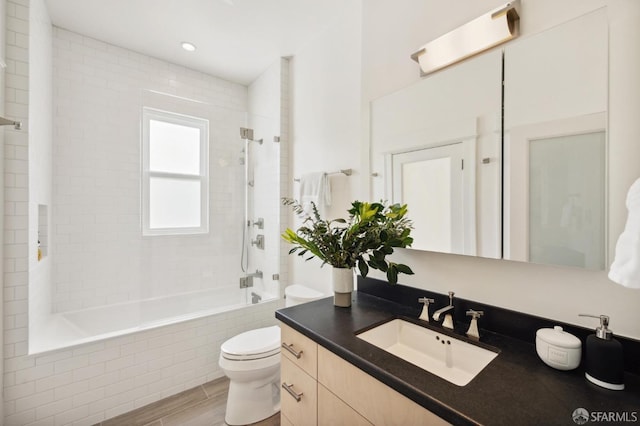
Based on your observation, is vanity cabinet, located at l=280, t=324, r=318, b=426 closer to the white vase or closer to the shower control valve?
the white vase

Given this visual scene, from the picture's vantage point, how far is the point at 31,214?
170 cm

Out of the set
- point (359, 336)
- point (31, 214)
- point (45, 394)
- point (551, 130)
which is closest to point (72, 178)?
point (31, 214)

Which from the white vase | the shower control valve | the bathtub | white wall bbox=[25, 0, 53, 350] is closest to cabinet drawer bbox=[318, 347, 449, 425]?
the white vase

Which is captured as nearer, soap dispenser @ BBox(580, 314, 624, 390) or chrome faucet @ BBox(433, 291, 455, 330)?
soap dispenser @ BBox(580, 314, 624, 390)

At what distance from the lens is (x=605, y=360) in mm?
760

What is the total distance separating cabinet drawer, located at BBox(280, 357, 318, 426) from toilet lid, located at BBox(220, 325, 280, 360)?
A: 0.47m

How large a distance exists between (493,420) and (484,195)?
0.81m

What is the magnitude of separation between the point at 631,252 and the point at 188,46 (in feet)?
10.1

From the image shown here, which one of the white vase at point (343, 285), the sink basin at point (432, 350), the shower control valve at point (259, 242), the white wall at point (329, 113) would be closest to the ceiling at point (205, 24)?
the white wall at point (329, 113)

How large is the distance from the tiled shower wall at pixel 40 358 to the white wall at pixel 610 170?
1.91m

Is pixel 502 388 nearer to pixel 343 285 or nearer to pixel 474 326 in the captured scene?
pixel 474 326

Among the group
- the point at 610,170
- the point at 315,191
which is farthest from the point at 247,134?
the point at 610,170

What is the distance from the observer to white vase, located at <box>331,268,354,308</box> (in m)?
1.38

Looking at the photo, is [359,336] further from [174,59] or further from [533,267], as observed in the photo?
[174,59]
